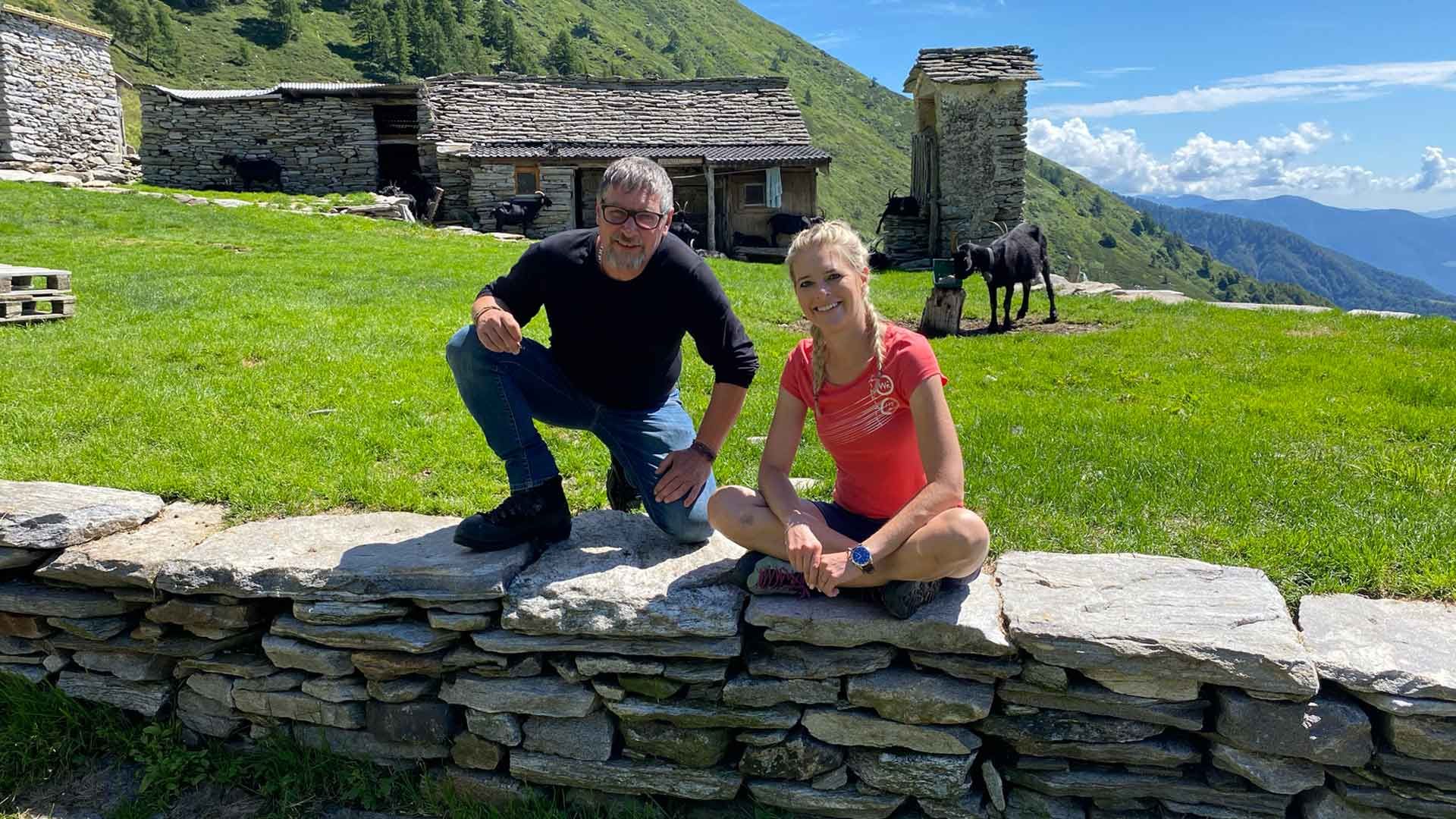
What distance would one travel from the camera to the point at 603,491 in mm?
4895

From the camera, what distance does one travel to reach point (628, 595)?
133 inches

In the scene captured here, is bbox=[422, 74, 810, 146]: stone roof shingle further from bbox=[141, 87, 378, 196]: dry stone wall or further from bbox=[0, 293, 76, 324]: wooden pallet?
bbox=[0, 293, 76, 324]: wooden pallet

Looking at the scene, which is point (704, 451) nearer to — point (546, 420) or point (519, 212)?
point (546, 420)

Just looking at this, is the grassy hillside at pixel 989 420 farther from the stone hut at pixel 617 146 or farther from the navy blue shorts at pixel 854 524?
the stone hut at pixel 617 146

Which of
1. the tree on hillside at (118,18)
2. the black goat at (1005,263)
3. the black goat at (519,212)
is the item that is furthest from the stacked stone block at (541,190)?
the tree on hillside at (118,18)

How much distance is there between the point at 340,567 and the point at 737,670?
5.29ft

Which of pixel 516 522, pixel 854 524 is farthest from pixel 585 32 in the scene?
pixel 854 524

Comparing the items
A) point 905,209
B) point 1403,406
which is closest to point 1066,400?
point 1403,406

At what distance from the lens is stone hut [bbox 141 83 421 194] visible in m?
26.4

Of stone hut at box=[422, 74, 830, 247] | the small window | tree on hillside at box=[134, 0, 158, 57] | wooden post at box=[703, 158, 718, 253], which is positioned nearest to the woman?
wooden post at box=[703, 158, 718, 253]

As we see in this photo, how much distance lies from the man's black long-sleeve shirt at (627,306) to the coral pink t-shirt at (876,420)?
405mm

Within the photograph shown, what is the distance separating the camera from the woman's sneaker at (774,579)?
3.35 metres

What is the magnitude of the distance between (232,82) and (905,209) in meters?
60.0

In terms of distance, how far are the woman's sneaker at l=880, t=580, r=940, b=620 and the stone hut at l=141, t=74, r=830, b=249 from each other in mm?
21507
